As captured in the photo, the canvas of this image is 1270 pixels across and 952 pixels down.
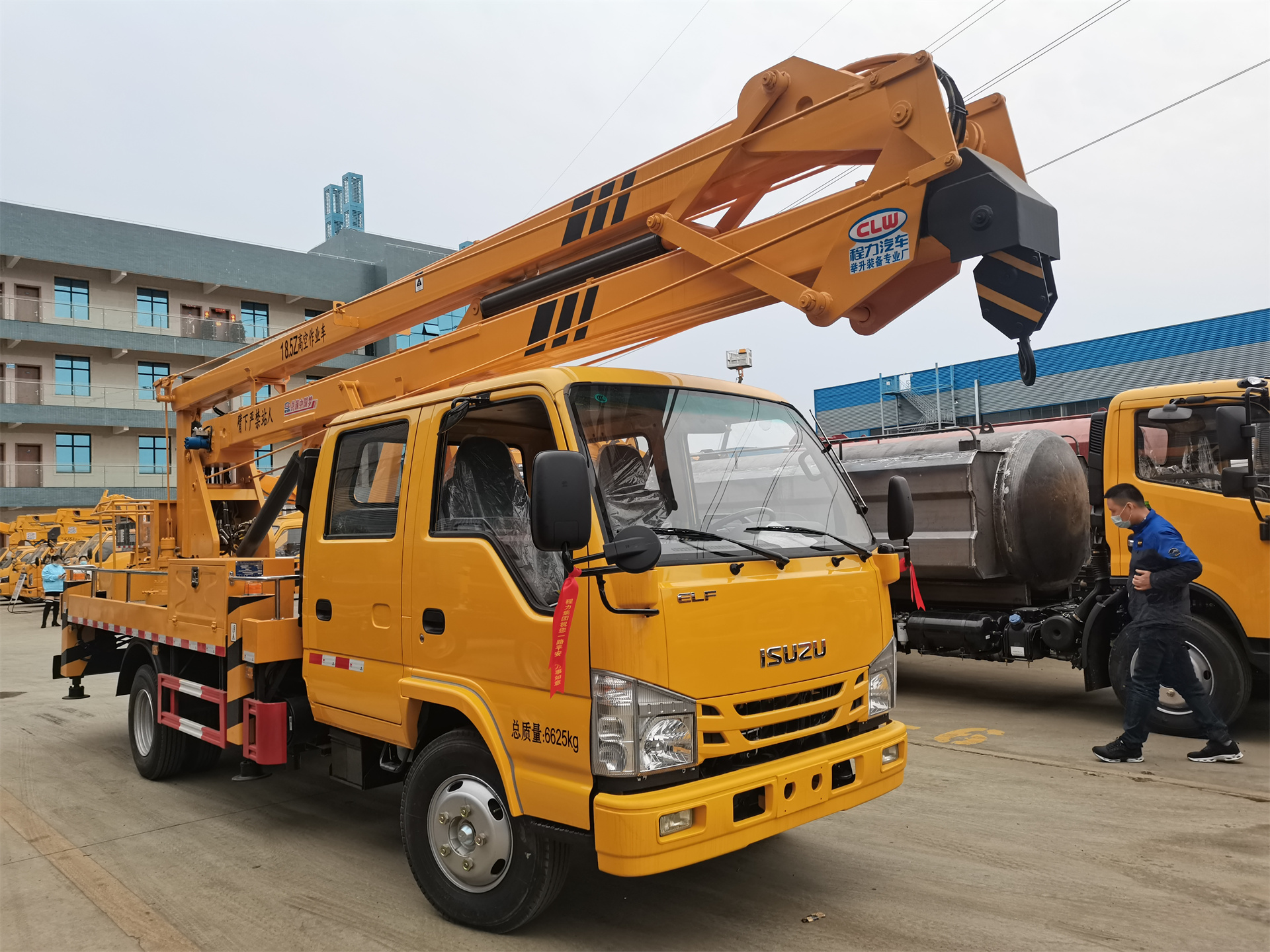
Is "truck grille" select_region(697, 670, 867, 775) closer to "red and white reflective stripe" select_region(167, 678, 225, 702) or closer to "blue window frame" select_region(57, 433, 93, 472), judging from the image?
"red and white reflective stripe" select_region(167, 678, 225, 702)

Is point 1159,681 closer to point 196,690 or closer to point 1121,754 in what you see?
point 1121,754

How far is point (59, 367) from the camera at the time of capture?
122ft

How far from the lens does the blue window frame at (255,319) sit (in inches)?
1602

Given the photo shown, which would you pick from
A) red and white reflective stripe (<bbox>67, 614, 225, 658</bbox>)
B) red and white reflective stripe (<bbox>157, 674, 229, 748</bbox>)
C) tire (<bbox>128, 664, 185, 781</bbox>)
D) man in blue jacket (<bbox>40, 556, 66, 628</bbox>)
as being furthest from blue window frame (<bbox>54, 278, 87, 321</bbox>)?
red and white reflective stripe (<bbox>157, 674, 229, 748</bbox>)

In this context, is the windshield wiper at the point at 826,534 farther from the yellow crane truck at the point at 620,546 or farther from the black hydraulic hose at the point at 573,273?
the black hydraulic hose at the point at 573,273

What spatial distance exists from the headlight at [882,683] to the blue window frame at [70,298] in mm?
Result: 41031

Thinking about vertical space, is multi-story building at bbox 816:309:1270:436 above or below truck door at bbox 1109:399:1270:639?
above

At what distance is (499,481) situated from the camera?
13.7 ft

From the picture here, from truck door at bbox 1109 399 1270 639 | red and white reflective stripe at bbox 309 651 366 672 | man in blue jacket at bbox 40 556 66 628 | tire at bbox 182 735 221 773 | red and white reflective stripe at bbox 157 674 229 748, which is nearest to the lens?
red and white reflective stripe at bbox 309 651 366 672

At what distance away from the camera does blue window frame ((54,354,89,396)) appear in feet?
121

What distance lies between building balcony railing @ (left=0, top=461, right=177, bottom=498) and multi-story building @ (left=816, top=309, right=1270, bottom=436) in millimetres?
29036

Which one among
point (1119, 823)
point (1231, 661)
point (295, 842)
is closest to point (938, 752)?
point (1119, 823)

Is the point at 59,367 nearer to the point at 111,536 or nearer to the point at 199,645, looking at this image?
the point at 111,536

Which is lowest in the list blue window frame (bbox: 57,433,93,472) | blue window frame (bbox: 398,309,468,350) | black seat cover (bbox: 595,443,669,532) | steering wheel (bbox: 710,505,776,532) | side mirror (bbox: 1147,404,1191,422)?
steering wheel (bbox: 710,505,776,532)
